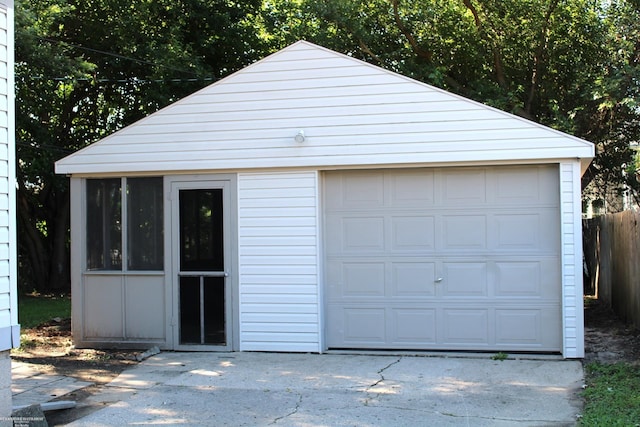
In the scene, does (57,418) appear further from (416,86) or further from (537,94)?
(537,94)

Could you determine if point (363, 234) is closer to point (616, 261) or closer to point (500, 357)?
point (500, 357)

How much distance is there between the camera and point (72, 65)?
13547mm

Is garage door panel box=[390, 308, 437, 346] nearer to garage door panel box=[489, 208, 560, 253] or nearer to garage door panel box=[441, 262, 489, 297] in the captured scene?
garage door panel box=[441, 262, 489, 297]

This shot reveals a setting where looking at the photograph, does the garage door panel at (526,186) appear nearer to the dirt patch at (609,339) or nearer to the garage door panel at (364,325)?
the dirt patch at (609,339)

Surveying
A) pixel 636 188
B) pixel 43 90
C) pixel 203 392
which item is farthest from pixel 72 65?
pixel 636 188

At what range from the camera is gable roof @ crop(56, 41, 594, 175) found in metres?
8.19

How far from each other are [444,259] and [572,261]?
1545 mm

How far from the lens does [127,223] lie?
30.1ft

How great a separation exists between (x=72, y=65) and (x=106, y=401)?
8938 mm

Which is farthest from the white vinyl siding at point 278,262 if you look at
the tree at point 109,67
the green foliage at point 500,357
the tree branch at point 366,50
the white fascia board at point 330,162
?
the tree branch at point 366,50

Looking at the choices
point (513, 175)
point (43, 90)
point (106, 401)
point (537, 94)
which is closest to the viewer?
point (106, 401)

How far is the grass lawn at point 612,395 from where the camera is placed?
561 cm

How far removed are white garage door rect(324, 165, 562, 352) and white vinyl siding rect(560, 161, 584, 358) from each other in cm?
17

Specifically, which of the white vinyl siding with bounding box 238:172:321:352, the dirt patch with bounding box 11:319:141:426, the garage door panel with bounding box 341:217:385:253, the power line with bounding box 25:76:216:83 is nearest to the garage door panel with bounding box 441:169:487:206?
the garage door panel with bounding box 341:217:385:253
